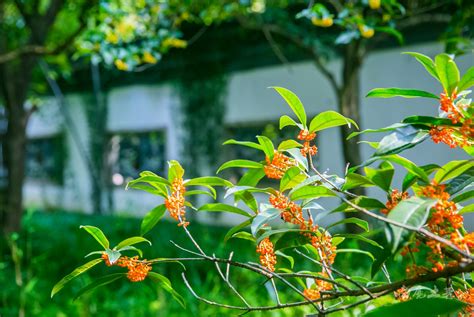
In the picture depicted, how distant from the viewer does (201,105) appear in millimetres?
8133

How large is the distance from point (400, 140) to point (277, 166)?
0.67 feet

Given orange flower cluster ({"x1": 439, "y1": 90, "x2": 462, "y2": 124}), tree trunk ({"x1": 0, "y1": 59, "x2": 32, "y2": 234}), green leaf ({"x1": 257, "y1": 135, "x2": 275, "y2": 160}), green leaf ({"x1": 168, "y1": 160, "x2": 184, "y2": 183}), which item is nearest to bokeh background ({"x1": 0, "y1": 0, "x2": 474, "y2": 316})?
tree trunk ({"x1": 0, "y1": 59, "x2": 32, "y2": 234})

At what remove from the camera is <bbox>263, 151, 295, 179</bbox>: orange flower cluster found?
77cm

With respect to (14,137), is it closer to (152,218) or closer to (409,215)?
(152,218)

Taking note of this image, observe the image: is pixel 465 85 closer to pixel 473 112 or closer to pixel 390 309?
pixel 473 112

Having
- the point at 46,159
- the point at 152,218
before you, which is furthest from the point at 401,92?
the point at 46,159

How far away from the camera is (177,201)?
79cm

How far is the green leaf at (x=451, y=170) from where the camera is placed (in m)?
0.69

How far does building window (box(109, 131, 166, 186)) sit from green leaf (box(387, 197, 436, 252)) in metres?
8.46

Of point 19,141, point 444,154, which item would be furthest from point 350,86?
point 19,141

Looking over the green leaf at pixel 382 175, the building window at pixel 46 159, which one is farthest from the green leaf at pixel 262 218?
the building window at pixel 46 159

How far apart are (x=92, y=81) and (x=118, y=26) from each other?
672 cm

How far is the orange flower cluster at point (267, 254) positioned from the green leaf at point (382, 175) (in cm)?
20

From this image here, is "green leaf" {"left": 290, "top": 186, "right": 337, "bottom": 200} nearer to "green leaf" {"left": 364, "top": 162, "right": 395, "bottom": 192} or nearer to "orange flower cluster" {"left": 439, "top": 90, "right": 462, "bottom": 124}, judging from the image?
"green leaf" {"left": 364, "top": 162, "right": 395, "bottom": 192}
